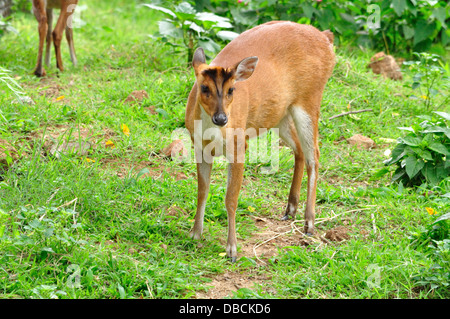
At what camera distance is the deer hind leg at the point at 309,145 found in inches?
210

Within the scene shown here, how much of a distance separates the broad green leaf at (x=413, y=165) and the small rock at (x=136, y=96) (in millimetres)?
3095

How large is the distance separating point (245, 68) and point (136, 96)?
2.82 m

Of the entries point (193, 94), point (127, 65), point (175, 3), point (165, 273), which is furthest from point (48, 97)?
point (165, 273)

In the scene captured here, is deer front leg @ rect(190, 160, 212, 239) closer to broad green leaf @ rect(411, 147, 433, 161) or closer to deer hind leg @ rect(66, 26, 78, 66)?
broad green leaf @ rect(411, 147, 433, 161)

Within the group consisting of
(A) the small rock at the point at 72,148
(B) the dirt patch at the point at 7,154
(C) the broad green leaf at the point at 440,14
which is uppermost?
(C) the broad green leaf at the point at 440,14

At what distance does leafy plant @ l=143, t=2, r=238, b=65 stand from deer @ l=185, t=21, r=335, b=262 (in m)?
2.28

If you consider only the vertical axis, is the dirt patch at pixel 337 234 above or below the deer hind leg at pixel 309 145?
below

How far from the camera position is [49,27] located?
8672 mm

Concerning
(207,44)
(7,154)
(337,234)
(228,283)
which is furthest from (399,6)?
(7,154)

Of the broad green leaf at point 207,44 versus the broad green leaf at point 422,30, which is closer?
the broad green leaf at point 207,44

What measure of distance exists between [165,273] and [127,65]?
187 inches

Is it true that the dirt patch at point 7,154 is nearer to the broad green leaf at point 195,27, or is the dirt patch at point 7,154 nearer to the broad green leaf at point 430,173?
the broad green leaf at point 195,27

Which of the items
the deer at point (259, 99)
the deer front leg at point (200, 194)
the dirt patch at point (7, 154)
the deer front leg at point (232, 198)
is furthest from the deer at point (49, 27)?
the deer front leg at point (232, 198)

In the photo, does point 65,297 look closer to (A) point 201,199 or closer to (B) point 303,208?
(A) point 201,199
